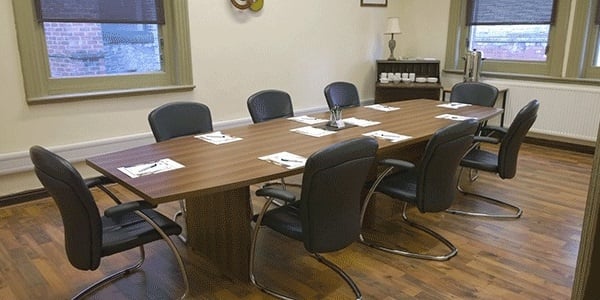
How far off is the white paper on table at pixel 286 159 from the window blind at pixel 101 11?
2303 mm

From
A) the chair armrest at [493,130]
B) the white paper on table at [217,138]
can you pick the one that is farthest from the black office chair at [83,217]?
the chair armrest at [493,130]

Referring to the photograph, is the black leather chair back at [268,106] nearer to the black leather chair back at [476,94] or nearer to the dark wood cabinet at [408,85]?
the black leather chair back at [476,94]

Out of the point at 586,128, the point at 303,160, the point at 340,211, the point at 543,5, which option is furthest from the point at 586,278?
the point at 543,5

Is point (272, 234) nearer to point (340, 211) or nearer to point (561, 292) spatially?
point (340, 211)

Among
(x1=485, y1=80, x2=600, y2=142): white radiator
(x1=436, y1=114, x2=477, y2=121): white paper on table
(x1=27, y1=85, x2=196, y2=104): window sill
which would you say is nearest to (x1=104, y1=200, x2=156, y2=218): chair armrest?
(x1=27, y1=85, x2=196, y2=104): window sill

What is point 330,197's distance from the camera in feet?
6.94

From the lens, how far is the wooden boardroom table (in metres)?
2.12

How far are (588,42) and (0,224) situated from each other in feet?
18.7

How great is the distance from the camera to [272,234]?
3.14m

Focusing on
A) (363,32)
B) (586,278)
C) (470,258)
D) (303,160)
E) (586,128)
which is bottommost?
(470,258)

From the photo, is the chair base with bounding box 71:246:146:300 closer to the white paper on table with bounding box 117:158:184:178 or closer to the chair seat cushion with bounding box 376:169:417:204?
the white paper on table with bounding box 117:158:184:178

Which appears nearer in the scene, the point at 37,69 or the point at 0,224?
the point at 0,224

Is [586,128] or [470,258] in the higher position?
[586,128]

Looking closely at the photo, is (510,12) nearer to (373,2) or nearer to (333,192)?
Answer: (373,2)
